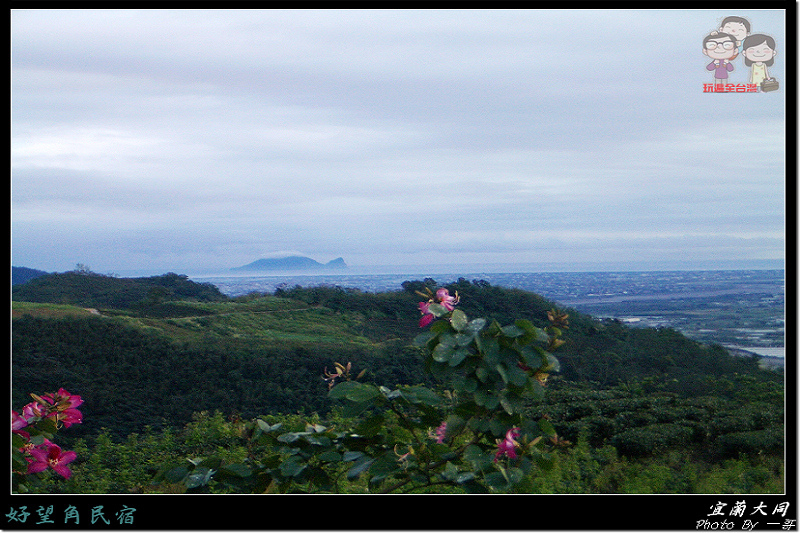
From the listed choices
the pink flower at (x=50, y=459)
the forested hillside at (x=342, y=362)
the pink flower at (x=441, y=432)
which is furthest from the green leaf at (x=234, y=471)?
the forested hillside at (x=342, y=362)

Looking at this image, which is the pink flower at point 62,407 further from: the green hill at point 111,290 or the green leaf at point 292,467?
the green hill at point 111,290

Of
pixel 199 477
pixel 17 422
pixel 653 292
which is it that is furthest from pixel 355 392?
pixel 653 292

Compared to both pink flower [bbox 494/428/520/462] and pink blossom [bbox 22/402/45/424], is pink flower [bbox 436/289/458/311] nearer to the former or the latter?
pink flower [bbox 494/428/520/462]

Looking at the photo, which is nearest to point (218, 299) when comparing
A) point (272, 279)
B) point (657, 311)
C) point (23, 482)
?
point (272, 279)

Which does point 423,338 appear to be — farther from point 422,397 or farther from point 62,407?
point 62,407
